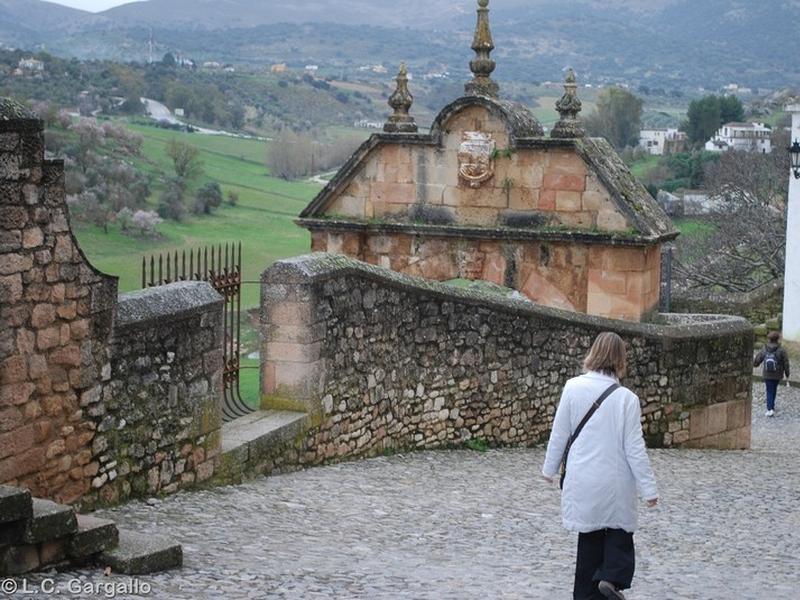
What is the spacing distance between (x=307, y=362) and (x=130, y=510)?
2702mm

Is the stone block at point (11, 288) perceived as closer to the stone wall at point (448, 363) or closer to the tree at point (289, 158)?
the stone wall at point (448, 363)

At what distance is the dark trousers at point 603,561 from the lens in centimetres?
712

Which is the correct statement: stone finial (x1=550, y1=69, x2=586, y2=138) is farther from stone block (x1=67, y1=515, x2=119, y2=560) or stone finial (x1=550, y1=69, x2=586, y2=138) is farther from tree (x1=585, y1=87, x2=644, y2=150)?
tree (x1=585, y1=87, x2=644, y2=150)

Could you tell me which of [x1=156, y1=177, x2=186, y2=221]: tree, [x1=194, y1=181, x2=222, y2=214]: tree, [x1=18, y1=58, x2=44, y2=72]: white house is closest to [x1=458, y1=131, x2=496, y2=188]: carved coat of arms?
[x1=156, y1=177, x2=186, y2=221]: tree

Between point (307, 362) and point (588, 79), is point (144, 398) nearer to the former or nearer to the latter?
point (307, 362)

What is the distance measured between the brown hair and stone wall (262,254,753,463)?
14.7 ft

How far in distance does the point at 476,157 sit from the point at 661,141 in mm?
63931

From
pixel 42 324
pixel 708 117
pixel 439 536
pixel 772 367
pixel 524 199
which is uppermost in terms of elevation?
pixel 708 117

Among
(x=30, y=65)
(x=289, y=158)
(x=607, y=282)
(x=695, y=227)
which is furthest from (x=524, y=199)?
(x=289, y=158)

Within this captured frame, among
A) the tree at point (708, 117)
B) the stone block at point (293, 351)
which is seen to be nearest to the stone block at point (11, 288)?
the stone block at point (293, 351)

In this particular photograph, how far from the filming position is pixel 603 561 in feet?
23.5

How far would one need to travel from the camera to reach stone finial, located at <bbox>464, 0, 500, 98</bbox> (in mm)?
18594

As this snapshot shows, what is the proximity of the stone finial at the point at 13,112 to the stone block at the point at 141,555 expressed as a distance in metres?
2.35

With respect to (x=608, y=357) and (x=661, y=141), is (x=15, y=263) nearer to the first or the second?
(x=608, y=357)
